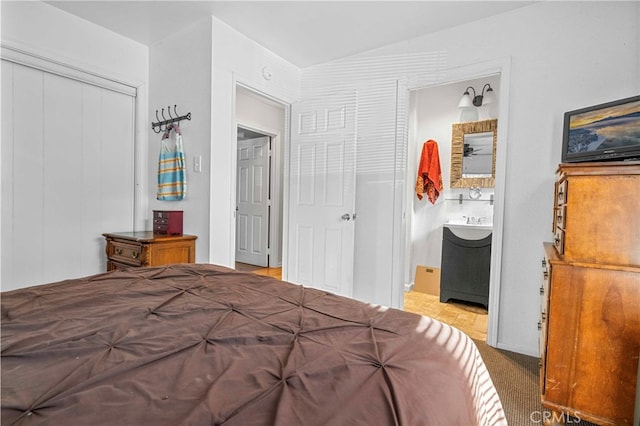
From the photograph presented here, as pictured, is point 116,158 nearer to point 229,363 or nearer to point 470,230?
point 229,363

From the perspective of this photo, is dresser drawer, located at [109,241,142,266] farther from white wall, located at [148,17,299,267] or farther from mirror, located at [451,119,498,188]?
mirror, located at [451,119,498,188]

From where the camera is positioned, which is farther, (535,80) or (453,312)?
(453,312)

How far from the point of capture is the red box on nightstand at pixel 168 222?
104 inches

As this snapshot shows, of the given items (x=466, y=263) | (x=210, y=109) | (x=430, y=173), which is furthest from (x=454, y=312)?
(x=210, y=109)

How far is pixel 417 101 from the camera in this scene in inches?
153

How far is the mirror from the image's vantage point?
3.62 meters

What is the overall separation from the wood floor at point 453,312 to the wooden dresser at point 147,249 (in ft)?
6.97

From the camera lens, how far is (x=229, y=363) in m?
0.69

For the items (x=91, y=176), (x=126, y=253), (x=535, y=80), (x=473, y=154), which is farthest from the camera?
(x=473, y=154)

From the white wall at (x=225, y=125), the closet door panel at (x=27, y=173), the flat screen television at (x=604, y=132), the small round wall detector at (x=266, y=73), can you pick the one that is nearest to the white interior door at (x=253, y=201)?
the small round wall detector at (x=266, y=73)

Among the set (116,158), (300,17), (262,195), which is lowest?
(262,195)

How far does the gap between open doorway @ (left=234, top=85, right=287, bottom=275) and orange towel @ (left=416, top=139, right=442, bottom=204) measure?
2.13m

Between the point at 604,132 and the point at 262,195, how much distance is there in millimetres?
4181

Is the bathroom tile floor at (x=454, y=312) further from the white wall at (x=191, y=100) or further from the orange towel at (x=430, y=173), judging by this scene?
the white wall at (x=191, y=100)
